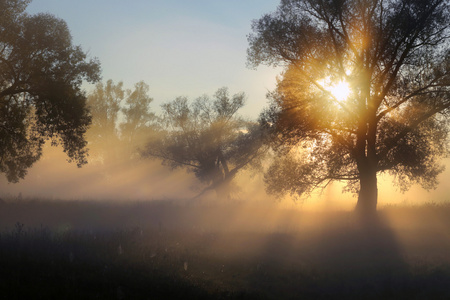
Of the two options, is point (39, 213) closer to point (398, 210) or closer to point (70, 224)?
point (70, 224)

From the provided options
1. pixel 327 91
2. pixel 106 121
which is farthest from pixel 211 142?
pixel 106 121

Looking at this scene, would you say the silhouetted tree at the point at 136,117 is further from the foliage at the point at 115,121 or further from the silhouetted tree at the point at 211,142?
the silhouetted tree at the point at 211,142

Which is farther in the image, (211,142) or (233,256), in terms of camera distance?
(211,142)

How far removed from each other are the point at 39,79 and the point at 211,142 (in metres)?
17.7

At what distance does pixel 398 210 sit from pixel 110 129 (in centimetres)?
5419

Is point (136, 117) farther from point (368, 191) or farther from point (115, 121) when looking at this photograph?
point (368, 191)

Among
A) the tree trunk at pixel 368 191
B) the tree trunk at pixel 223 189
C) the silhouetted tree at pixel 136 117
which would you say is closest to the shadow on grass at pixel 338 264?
the tree trunk at pixel 368 191

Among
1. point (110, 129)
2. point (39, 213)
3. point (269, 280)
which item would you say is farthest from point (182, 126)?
point (110, 129)

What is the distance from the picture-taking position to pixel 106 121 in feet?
221

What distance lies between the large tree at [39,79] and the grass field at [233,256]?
16.3 feet

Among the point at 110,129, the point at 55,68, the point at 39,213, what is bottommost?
the point at 39,213

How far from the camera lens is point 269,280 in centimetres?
1292

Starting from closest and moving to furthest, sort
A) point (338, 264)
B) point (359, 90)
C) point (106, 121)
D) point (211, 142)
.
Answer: point (338, 264), point (359, 90), point (211, 142), point (106, 121)

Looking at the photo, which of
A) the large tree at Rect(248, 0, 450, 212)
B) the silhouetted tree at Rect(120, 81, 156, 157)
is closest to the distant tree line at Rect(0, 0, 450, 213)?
the large tree at Rect(248, 0, 450, 212)
